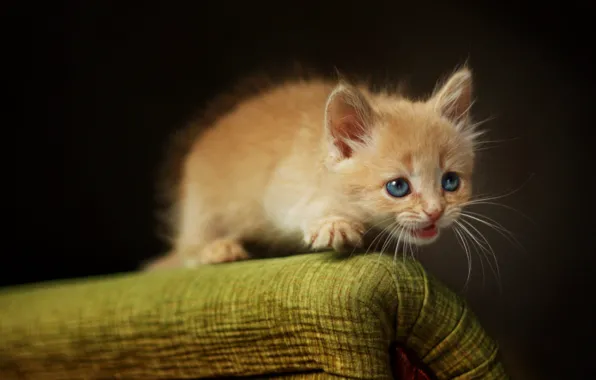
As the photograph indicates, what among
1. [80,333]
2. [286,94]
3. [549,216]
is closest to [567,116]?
[549,216]

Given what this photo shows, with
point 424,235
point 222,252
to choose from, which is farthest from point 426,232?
point 222,252

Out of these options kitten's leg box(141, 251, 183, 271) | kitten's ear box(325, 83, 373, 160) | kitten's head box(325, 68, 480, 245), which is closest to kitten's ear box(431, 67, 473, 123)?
kitten's head box(325, 68, 480, 245)

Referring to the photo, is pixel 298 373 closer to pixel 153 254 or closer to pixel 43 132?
pixel 153 254

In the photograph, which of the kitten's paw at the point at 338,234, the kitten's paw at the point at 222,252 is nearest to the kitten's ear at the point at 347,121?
the kitten's paw at the point at 338,234

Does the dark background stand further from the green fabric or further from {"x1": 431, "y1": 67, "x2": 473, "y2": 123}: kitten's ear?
the green fabric

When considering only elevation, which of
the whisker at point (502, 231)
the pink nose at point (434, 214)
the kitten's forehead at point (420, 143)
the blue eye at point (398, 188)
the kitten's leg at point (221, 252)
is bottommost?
the kitten's leg at point (221, 252)

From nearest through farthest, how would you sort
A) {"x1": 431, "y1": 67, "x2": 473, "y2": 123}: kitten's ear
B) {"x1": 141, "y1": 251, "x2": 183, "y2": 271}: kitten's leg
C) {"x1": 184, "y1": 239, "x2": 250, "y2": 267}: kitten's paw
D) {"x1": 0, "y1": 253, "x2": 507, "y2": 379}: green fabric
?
{"x1": 0, "y1": 253, "x2": 507, "y2": 379}: green fabric, {"x1": 431, "y1": 67, "x2": 473, "y2": 123}: kitten's ear, {"x1": 184, "y1": 239, "x2": 250, "y2": 267}: kitten's paw, {"x1": 141, "y1": 251, "x2": 183, "y2": 271}: kitten's leg

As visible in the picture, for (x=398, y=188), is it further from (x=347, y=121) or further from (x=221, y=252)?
(x=221, y=252)

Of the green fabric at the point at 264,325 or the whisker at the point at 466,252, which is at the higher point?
the whisker at the point at 466,252

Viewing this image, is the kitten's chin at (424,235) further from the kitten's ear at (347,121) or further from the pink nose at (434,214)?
the kitten's ear at (347,121)
